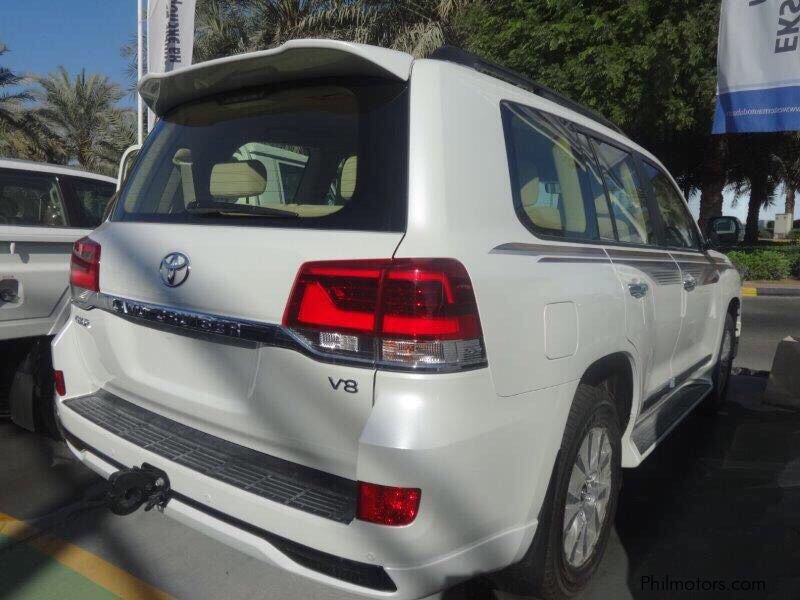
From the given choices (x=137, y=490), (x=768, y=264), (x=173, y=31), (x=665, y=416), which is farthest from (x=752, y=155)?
(x=137, y=490)

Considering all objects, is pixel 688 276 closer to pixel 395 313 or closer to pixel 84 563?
pixel 395 313

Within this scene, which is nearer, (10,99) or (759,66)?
(759,66)

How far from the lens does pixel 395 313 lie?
6.10 feet

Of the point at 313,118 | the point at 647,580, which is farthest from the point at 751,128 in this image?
the point at 313,118

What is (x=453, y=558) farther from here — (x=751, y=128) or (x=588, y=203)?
(x=751, y=128)

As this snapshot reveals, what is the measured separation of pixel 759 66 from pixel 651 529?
6.29 metres

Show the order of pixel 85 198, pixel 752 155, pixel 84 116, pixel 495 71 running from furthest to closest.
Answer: pixel 84 116 → pixel 752 155 → pixel 85 198 → pixel 495 71

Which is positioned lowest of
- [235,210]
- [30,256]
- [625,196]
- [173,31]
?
[30,256]

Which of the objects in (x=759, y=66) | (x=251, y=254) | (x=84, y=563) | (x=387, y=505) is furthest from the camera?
(x=759, y=66)

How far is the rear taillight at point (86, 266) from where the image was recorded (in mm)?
2639

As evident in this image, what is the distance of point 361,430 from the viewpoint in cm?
186

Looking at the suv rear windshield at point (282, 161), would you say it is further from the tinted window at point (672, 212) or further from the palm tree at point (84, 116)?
the palm tree at point (84, 116)

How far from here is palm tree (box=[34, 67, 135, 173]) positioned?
24.8m

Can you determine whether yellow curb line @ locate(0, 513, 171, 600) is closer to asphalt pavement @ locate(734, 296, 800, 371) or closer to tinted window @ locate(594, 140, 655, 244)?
tinted window @ locate(594, 140, 655, 244)
